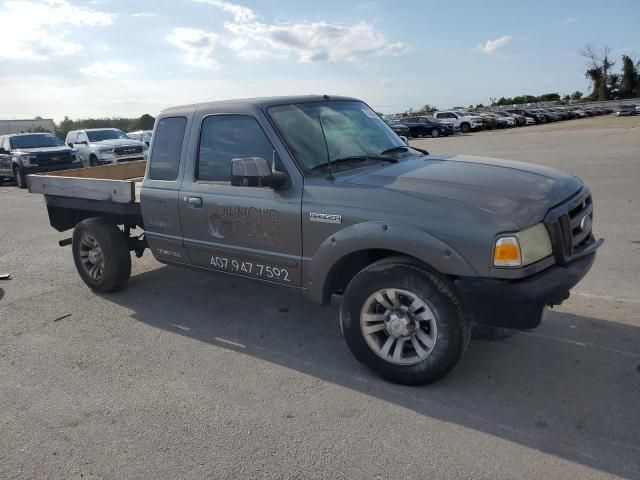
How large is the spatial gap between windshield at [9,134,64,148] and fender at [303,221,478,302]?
17.5 m

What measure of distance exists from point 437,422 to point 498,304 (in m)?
0.78

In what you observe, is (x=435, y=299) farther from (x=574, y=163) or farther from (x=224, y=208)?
(x=574, y=163)

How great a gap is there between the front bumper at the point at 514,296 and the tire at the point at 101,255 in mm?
3739

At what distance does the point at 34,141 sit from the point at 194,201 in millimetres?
16720

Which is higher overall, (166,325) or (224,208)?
(224,208)

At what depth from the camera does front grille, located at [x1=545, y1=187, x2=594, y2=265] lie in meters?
A: 3.26

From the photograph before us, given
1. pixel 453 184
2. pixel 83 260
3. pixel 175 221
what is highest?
pixel 453 184

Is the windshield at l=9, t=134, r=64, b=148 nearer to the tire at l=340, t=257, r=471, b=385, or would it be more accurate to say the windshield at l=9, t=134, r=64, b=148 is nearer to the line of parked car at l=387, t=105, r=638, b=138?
the tire at l=340, t=257, r=471, b=385

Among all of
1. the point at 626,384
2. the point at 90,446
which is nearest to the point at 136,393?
the point at 90,446

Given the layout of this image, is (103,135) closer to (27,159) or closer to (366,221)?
(27,159)

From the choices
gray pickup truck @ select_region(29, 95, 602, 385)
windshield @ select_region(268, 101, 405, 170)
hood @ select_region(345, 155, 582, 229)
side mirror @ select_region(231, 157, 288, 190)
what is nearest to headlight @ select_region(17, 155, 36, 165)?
gray pickup truck @ select_region(29, 95, 602, 385)

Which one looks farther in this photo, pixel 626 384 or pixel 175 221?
pixel 175 221

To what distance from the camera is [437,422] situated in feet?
10.2

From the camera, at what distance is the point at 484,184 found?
11.4 ft
